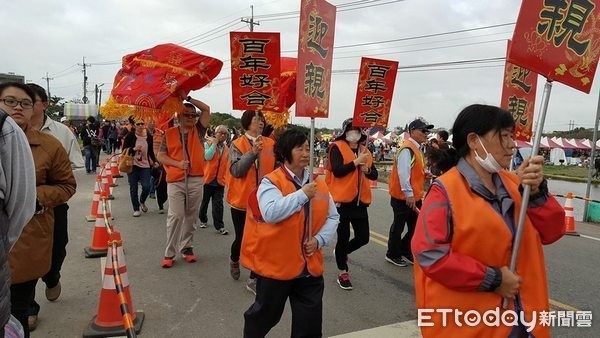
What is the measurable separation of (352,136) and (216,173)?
3201mm

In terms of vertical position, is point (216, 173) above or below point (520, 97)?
below

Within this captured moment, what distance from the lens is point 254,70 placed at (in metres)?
4.61

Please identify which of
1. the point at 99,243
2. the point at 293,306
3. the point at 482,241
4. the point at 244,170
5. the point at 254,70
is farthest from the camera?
the point at 99,243

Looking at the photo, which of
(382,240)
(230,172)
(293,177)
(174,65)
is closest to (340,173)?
(230,172)

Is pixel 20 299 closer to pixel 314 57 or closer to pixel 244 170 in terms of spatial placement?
pixel 244 170

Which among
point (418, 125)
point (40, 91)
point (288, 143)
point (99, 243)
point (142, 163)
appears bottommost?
point (99, 243)

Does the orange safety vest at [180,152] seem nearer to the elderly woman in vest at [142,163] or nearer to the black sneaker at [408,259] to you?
the black sneaker at [408,259]

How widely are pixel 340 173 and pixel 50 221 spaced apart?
2879mm

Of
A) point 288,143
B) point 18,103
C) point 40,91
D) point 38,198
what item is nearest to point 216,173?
point 40,91

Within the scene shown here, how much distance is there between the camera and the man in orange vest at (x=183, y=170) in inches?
216

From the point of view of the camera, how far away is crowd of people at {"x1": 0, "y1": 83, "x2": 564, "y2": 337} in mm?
1956

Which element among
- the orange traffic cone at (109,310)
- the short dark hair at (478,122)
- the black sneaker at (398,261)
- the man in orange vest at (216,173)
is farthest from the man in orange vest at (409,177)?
A: the orange traffic cone at (109,310)

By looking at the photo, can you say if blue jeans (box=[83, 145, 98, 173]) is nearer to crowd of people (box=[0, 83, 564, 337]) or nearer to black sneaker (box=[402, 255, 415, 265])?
crowd of people (box=[0, 83, 564, 337])

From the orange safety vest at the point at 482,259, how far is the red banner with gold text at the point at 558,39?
80 cm
